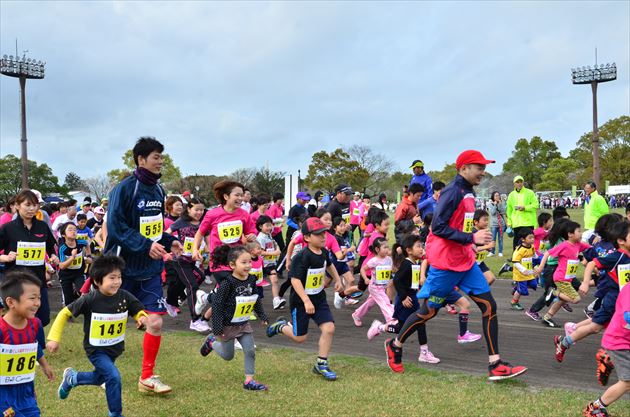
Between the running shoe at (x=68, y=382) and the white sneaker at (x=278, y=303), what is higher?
the running shoe at (x=68, y=382)

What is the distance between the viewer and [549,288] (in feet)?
29.5

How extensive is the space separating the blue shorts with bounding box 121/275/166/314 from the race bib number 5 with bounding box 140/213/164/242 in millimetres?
429

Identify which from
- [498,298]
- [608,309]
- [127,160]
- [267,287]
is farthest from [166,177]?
[608,309]

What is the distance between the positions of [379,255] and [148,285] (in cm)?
402

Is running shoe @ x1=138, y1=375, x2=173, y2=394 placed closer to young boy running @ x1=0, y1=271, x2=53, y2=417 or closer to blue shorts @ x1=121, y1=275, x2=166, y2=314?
blue shorts @ x1=121, y1=275, x2=166, y2=314

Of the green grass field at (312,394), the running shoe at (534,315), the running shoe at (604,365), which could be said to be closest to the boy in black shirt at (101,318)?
the green grass field at (312,394)

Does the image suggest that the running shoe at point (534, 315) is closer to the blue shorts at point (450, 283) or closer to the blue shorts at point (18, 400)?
the blue shorts at point (450, 283)

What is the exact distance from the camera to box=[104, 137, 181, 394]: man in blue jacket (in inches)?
219

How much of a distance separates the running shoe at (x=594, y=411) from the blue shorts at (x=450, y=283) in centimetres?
164

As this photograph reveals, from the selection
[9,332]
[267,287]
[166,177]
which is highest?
[166,177]

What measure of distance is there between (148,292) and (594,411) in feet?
13.5

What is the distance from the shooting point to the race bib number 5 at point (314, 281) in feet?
21.1

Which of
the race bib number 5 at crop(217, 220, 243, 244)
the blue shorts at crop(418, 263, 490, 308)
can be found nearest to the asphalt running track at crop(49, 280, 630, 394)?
the blue shorts at crop(418, 263, 490, 308)

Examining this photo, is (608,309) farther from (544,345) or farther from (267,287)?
(267,287)
